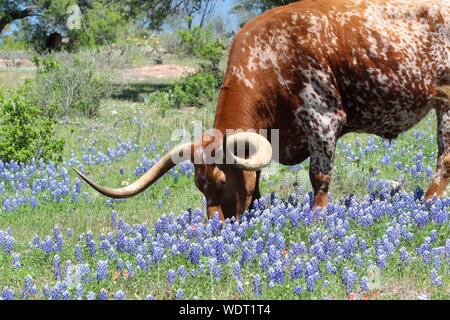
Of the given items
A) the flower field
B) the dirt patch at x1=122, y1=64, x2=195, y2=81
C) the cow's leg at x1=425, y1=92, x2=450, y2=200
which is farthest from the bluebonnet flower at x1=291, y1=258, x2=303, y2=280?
the dirt patch at x1=122, y1=64, x2=195, y2=81

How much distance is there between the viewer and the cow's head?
20.6ft

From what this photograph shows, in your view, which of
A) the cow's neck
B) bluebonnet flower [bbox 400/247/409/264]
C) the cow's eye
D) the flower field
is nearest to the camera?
the flower field

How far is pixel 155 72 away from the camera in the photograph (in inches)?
1398

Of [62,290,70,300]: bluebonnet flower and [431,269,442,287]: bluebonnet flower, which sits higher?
[62,290,70,300]: bluebonnet flower

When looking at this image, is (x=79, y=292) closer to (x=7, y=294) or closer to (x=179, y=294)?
(x=7, y=294)

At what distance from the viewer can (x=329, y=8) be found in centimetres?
750

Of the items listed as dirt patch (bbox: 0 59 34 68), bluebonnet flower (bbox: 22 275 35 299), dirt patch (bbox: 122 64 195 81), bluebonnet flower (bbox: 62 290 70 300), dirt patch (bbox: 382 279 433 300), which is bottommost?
dirt patch (bbox: 0 59 34 68)

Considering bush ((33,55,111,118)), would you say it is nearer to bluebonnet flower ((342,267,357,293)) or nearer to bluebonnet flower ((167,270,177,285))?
bluebonnet flower ((167,270,177,285))

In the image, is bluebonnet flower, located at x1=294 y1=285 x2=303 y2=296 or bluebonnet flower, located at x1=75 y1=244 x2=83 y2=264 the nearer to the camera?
bluebonnet flower, located at x1=294 y1=285 x2=303 y2=296

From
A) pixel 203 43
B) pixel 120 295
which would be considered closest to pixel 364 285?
A: pixel 120 295

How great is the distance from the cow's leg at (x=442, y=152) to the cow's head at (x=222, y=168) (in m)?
2.15

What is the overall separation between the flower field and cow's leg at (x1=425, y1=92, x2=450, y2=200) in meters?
0.23

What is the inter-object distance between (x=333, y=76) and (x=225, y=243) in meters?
2.25
